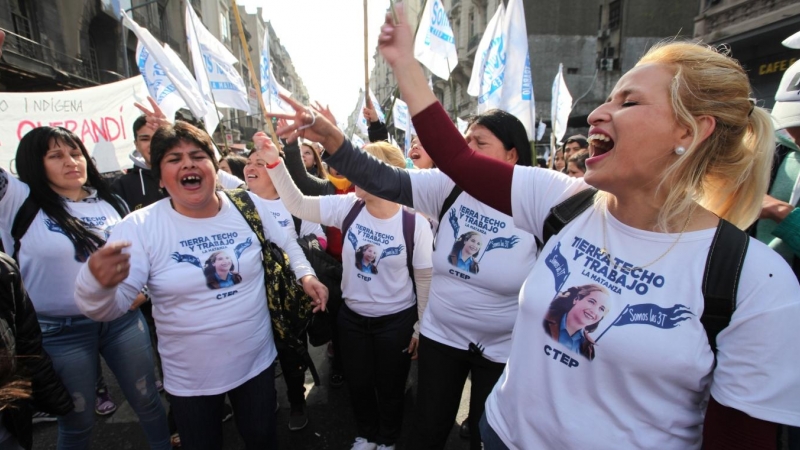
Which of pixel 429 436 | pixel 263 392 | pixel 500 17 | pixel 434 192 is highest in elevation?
pixel 500 17

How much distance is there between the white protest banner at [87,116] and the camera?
3.59 metres

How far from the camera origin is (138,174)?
3340 millimetres

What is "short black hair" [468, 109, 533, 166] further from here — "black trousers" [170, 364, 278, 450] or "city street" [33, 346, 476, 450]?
"city street" [33, 346, 476, 450]

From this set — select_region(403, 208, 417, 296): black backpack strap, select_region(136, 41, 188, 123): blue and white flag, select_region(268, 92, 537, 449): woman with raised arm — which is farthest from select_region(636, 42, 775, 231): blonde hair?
select_region(136, 41, 188, 123): blue and white flag

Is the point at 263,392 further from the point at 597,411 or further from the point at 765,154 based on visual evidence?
the point at 765,154

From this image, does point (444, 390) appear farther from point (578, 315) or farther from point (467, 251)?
point (578, 315)

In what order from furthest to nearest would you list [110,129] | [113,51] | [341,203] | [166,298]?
1. [113,51]
2. [110,129]
3. [341,203]
4. [166,298]

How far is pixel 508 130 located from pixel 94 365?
8.28 feet

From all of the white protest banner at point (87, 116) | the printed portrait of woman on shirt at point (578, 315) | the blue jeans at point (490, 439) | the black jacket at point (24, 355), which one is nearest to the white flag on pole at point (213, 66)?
the white protest banner at point (87, 116)

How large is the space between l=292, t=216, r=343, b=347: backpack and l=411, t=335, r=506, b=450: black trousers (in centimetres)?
91

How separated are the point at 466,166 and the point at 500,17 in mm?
5102

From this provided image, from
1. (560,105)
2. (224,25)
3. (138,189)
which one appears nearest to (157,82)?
(138,189)

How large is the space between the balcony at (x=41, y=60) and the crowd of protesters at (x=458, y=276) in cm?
1188

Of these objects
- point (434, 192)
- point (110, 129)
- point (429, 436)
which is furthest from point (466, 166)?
point (110, 129)
